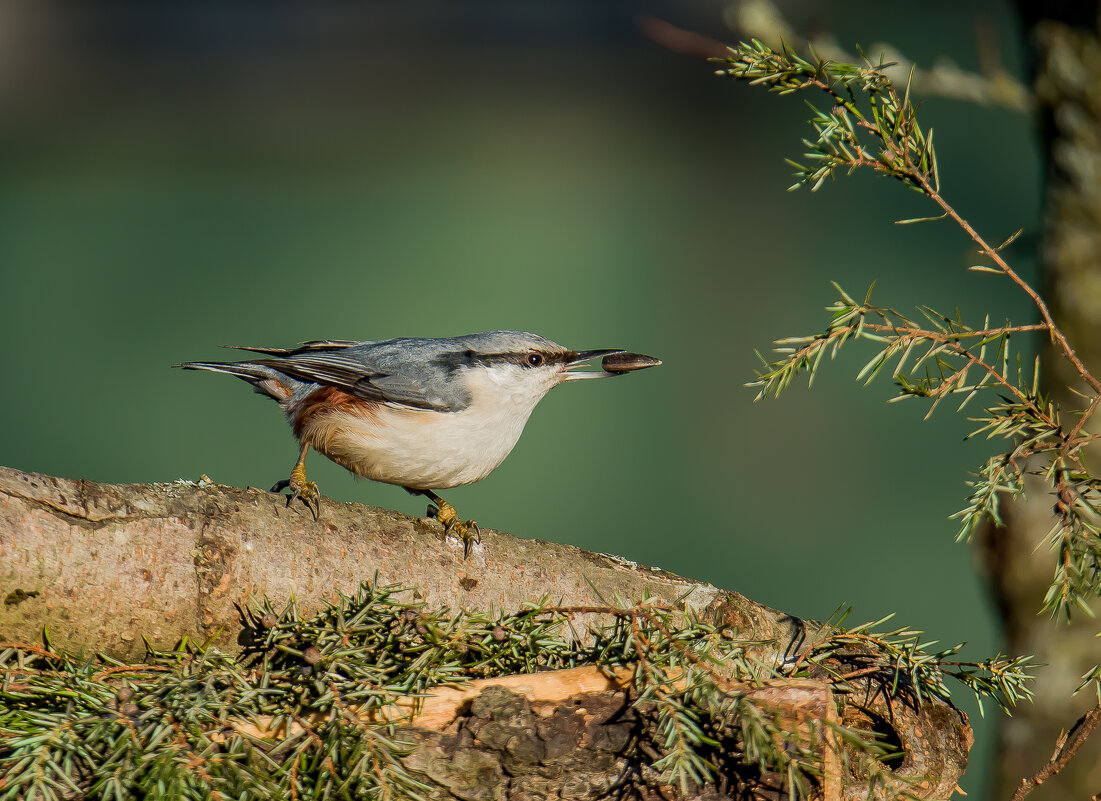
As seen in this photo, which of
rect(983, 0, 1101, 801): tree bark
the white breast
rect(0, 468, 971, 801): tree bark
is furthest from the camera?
rect(983, 0, 1101, 801): tree bark

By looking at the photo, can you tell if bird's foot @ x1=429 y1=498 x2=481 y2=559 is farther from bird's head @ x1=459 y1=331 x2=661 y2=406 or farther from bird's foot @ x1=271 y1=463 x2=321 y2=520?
bird's head @ x1=459 y1=331 x2=661 y2=406

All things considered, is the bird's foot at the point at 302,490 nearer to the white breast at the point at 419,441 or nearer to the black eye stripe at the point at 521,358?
the white breast at the point at 419,441

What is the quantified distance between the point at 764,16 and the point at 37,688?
191cm

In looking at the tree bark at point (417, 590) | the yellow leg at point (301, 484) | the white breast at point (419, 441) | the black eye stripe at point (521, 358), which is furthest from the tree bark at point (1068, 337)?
the yellow leg at point (301, 484)

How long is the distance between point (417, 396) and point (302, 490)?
37 cm

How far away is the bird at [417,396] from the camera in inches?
75.5

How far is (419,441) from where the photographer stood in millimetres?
1909

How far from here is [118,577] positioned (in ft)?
3.78

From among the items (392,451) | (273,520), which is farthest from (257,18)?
(273,520)

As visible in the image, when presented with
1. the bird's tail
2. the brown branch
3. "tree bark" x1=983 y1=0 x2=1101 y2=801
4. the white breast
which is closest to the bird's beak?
the white breast

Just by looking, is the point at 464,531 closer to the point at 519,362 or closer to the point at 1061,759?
the point at 519,362

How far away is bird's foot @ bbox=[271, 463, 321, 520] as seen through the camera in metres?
1.38

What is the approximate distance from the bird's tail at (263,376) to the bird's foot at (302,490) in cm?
35

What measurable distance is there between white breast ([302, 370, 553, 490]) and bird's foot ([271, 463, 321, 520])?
76 millimetres
